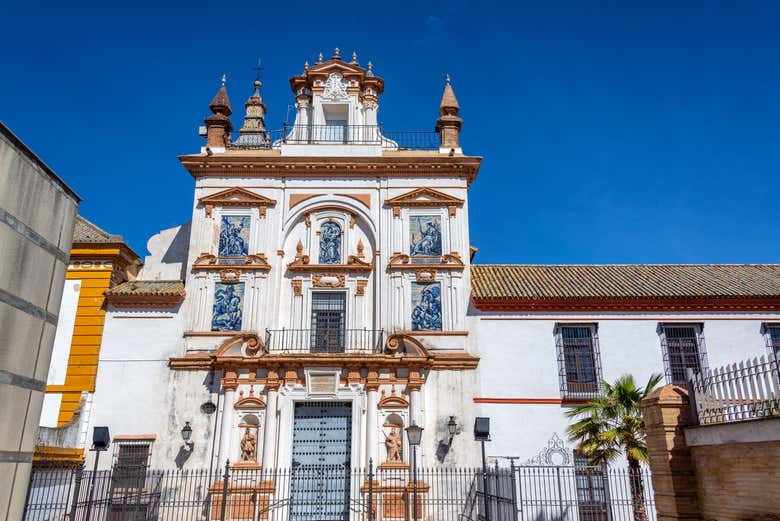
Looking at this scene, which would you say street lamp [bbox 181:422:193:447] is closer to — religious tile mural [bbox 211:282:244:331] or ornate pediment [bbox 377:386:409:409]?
religious tile mural [bbox 211:282:244:331]

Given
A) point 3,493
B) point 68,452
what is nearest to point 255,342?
point 68,452

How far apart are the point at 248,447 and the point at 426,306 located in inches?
274

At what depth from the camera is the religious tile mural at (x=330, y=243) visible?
821 inches

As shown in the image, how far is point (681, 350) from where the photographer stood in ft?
65.7

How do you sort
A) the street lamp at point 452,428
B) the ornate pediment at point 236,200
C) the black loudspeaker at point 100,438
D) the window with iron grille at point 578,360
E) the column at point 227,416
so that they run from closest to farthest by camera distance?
the black loudspeaker at point 100,438 → the column at point 227,416 → the street lamp at point 452,428 → the window with iron grille at point 578,360 → the ornate pediment at point 236,200

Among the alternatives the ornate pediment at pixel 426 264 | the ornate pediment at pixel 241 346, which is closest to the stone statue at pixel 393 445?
the ornate pediment at pixel 241 346

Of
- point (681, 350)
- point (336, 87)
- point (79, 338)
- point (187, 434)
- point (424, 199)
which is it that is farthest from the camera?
point (336, 87)

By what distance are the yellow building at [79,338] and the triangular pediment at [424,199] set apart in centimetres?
940

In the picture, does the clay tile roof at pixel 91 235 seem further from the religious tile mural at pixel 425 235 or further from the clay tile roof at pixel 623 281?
the clay tile roof at pixel 623 281

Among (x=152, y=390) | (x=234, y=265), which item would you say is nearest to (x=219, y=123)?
(x=234, y=265)

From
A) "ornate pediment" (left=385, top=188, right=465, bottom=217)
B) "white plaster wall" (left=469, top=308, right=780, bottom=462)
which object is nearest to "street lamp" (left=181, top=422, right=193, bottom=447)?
"white plaster wall" (left=469, top=308, right=780, bottom=462)

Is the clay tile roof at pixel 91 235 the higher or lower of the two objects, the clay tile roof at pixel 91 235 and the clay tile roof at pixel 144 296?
the higher

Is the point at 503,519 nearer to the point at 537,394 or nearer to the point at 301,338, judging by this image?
the point at 537,394

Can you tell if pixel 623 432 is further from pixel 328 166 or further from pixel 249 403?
pixel 328 166
